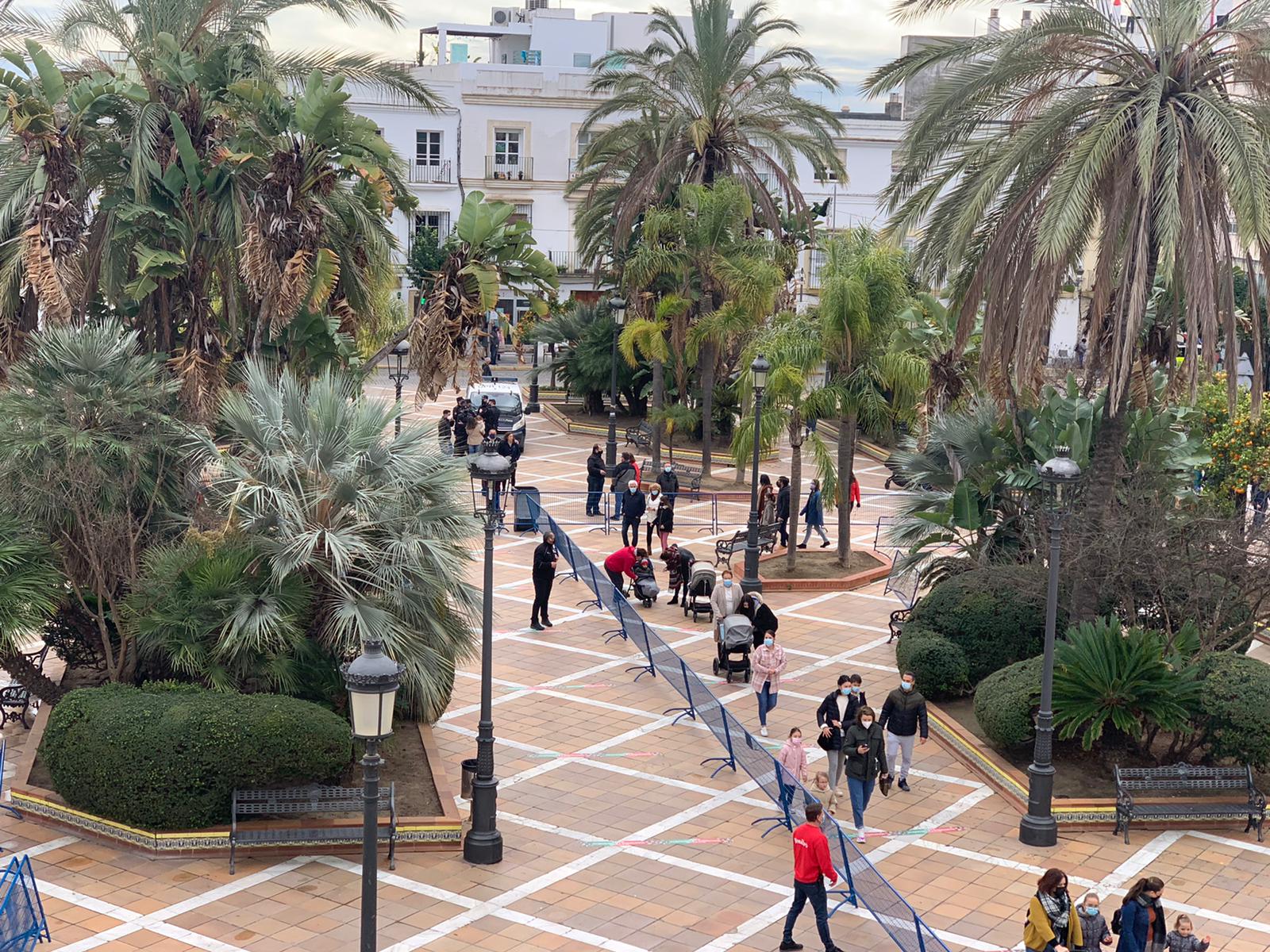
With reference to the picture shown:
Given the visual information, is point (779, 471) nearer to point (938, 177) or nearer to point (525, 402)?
point (525, 402)

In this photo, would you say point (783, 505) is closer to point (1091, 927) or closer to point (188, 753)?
point (188, 753)

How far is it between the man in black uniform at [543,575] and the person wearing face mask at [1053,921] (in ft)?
39.5

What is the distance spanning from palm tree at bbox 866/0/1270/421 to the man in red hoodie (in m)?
7.51

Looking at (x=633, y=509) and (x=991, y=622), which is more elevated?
(x=633, y=509)

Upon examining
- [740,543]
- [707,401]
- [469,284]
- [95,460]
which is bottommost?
[740,543]

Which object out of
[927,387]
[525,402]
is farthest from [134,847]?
[525,402]

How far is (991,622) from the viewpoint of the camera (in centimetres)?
2005

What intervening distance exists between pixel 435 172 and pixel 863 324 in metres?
41.7

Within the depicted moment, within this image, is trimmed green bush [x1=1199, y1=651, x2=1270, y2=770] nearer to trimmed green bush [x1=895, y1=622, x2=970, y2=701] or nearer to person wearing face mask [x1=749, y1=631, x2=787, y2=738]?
trimmed green bush [x1=895, y1=622, x2=970, y2=701]

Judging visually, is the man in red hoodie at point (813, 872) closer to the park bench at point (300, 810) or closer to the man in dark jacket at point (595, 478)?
the park bench at point (300, 810)

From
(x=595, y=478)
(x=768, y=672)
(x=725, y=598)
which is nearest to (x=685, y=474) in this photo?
(x=595, y=478)

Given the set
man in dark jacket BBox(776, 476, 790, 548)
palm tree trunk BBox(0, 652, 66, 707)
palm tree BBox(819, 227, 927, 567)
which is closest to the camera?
palm tree trunk BBox(0, 652, 66, 707)

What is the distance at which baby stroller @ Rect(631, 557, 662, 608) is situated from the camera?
81.6 ft

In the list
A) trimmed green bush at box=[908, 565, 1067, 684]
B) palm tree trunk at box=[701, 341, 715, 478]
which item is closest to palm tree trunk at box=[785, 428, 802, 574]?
trimmed green bush at box=[908, 565, 1067, 684]
